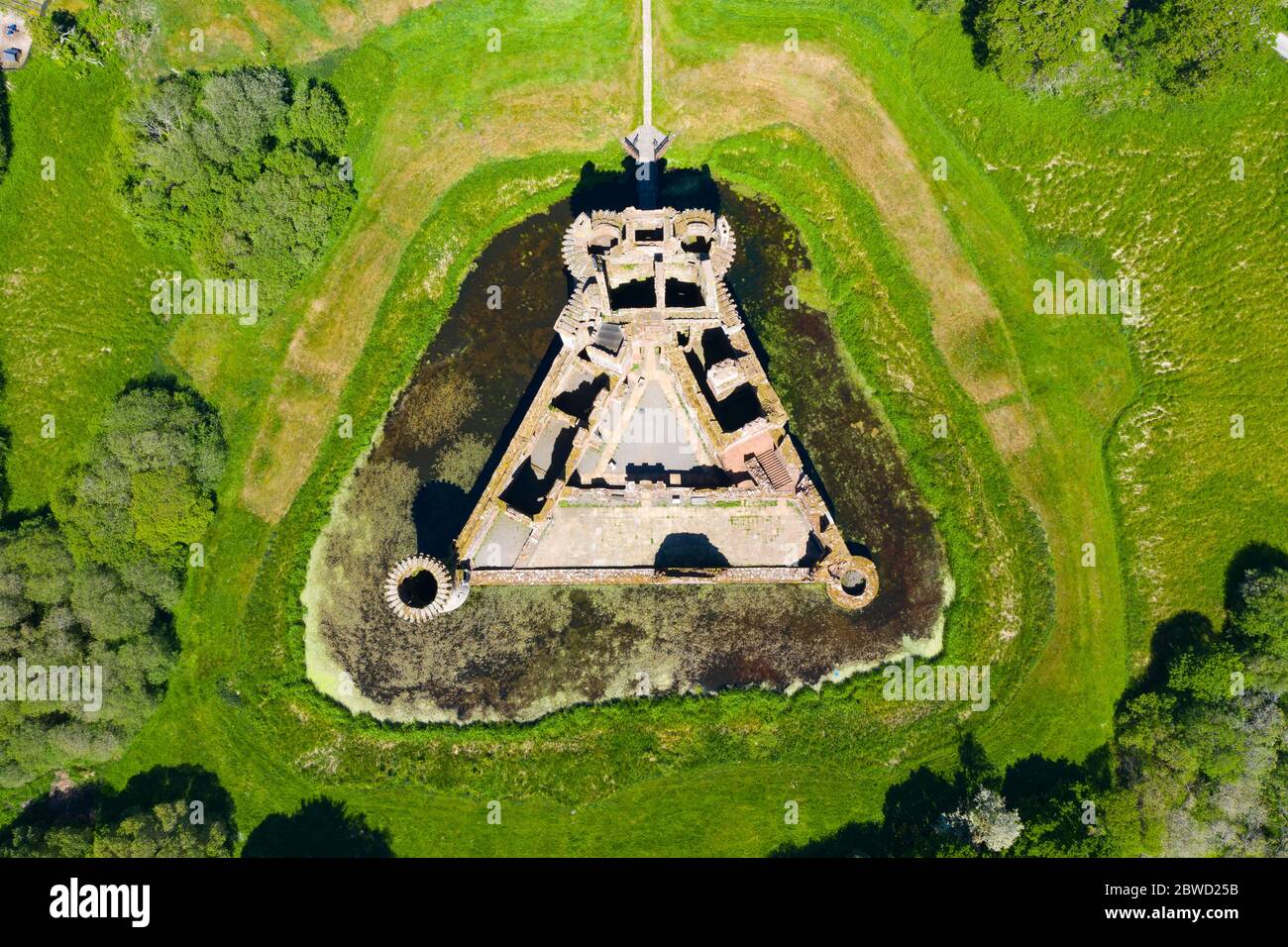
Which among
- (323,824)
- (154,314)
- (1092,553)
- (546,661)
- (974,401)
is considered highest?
(154,314)

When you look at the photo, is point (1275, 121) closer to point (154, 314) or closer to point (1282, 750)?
point (1282, 750)

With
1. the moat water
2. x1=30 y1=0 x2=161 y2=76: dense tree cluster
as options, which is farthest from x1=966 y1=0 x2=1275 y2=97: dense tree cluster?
x1=30 y1=0 x2=161 y2=76: dense tree cluster

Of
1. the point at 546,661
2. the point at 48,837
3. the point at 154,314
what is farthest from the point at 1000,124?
the point at 48,837

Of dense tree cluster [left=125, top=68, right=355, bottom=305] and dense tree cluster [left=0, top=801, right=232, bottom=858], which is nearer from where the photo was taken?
dense tree cluster [left=0, top=801, right=232, bottom=858]

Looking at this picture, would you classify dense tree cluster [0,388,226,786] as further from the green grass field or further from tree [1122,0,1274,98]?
tree [1122,0,1274,98]

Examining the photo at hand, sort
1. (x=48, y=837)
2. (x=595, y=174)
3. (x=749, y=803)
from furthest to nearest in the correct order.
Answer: (x=595, y=174) → (x=749, y=803) → (x=48, y=837)
